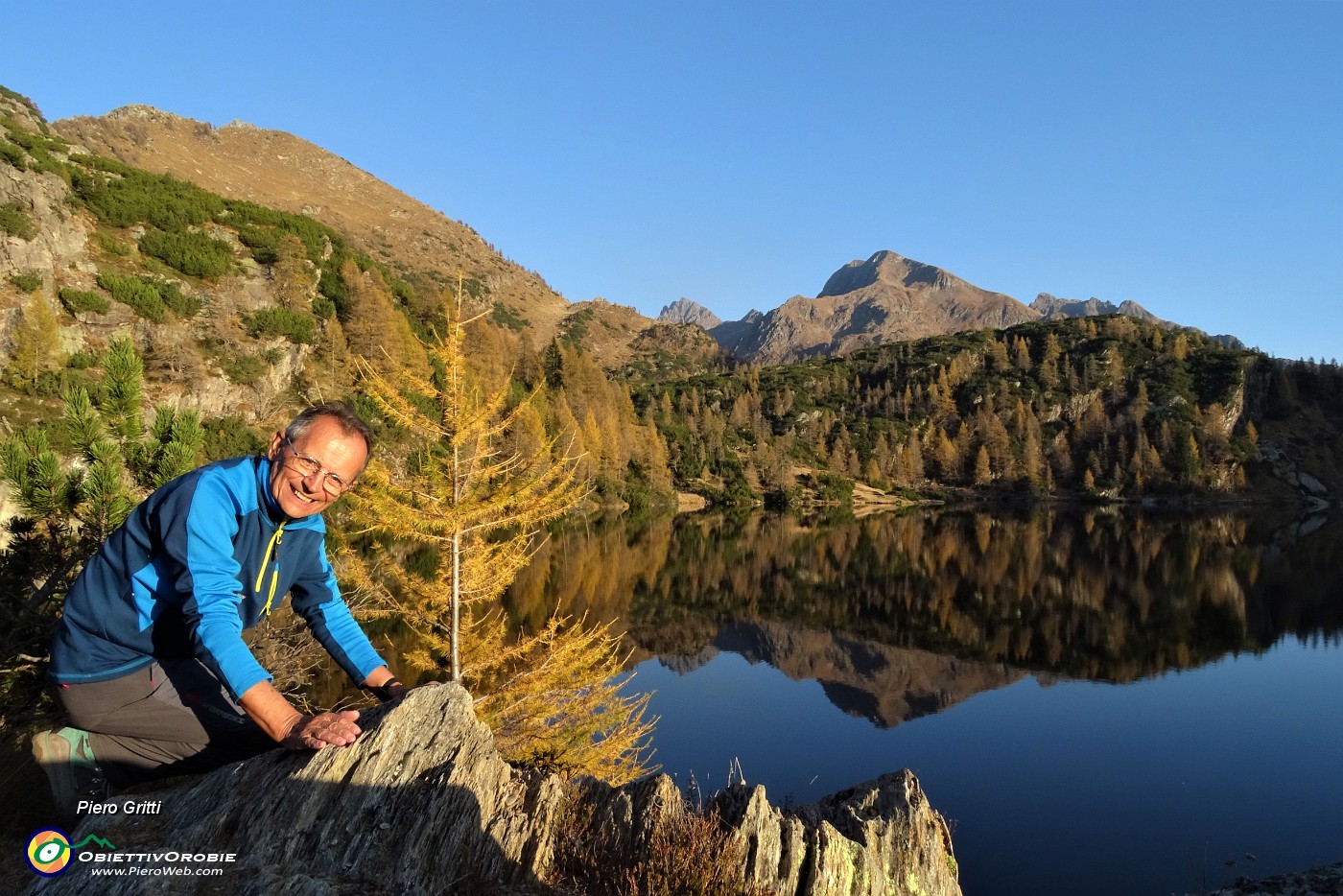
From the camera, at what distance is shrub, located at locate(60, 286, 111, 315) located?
93.3 ft

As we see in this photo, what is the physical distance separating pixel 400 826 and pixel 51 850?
4.72 feet

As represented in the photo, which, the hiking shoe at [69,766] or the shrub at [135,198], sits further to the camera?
the shrub at [135,198]

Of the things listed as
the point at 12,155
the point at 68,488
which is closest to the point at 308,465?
the point at 68,488

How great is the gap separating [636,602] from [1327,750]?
73.4 feet

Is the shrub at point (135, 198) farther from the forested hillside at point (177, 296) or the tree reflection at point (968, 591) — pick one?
the tree reflection at point (968, 591)

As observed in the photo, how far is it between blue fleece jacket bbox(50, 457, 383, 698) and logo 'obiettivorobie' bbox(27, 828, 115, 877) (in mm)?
655

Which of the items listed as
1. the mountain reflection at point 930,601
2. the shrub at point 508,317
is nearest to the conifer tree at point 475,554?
the mountain reflection at point 930,601

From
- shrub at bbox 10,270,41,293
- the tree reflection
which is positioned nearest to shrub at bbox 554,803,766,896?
the tree reflection

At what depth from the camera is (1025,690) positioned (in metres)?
21.5

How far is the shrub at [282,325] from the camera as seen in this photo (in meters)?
37.5

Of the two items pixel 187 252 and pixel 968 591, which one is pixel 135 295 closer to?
pixel 187 252

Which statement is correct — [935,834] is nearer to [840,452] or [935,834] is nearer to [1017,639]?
[1017,639]

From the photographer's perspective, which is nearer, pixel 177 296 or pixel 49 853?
pixel 49 853

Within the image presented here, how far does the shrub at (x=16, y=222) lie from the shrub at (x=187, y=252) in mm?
7489
